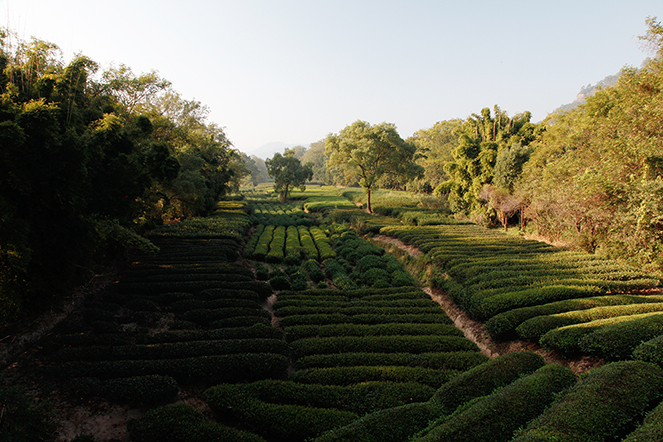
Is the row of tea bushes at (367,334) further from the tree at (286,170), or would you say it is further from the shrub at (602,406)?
the tree at (286,170)

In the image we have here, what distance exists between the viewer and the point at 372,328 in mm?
12547

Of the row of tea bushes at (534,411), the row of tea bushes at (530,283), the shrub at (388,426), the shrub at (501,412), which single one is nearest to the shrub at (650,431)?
the row of tea bushes at (534,411)

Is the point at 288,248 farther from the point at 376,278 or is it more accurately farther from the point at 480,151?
the point at 480,151

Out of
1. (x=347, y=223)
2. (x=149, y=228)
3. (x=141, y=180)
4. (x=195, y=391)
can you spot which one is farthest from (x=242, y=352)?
(x=347, y=223)

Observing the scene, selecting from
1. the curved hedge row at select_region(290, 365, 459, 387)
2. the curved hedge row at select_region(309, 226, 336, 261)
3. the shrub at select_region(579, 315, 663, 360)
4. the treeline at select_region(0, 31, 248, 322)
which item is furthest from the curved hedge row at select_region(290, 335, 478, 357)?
the curved hedge row at select_region(309, 226, 336, 261)

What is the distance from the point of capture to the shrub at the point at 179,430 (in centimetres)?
713

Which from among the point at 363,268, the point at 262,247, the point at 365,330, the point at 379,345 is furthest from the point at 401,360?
the point at 262,247

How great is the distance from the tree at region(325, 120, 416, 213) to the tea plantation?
76.9 ft

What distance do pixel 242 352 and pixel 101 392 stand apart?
3921 millimetres

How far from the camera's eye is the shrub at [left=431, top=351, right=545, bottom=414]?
794cm

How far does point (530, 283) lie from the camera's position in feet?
50.7

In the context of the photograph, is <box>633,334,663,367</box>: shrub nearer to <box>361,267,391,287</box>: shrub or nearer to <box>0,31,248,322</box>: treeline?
<box>361,267,391,287</box>: shrub

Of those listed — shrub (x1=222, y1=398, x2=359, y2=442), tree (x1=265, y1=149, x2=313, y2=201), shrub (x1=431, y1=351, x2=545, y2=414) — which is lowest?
shrub (x1=222, y1=398, x2=359, y2=442)

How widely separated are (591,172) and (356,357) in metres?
19.6
